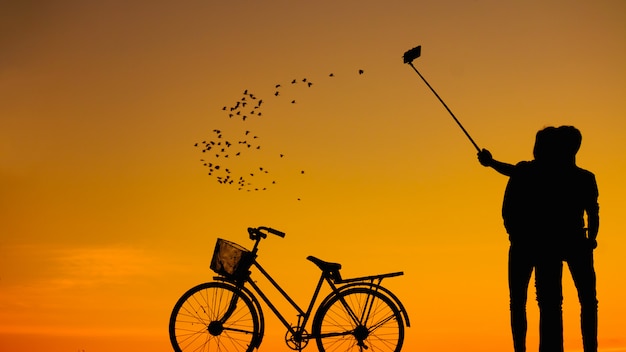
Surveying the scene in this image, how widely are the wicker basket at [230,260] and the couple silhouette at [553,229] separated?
3.16m

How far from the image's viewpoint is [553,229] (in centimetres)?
919

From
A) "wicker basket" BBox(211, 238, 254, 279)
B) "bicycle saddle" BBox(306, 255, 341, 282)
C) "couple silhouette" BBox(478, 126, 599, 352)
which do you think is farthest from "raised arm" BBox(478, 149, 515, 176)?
"wicker basket" BBox(211, 238, 254, 279)

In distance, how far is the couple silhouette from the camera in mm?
9172

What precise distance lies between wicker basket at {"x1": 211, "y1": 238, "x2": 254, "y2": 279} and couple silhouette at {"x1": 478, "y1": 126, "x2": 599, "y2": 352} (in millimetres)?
3165

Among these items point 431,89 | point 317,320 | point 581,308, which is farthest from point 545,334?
point 431,89

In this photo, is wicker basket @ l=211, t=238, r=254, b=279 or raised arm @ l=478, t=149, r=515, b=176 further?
wicker basket @ l=211, t=238, r=254, b=279

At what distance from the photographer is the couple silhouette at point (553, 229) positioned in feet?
30.1

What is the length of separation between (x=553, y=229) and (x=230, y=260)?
382 cm

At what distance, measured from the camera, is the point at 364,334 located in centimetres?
1081

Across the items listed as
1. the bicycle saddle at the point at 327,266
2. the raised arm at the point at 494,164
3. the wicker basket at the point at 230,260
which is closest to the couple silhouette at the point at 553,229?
the raised arm at the point at 494,164

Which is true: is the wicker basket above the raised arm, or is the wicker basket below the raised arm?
below

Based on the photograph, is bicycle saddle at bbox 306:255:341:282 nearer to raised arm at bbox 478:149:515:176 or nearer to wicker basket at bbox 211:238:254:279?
wicker basket at bbox 211:238:254:279

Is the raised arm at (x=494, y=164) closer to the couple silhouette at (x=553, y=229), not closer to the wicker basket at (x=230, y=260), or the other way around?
the couple silhouette at (x=553, y=229)

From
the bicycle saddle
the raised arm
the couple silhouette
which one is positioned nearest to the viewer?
the couple silhouette
